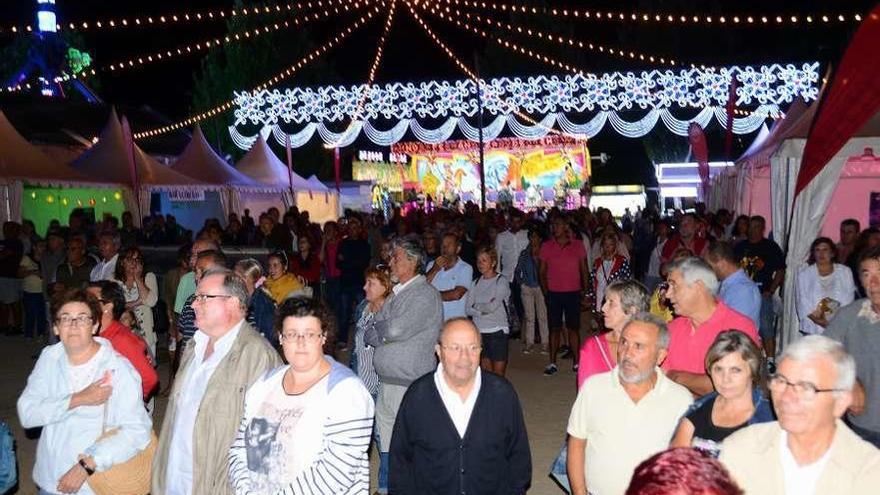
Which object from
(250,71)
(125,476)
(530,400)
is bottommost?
(530,400)

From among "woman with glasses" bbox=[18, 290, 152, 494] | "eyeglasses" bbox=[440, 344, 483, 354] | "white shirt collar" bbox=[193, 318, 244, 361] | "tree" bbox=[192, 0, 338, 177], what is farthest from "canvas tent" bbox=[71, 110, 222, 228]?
"tree" bbox=[192, 0, 338, 177]

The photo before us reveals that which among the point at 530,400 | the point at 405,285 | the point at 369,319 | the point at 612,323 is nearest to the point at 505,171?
the point at 530,400

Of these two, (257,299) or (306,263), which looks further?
(306,263)

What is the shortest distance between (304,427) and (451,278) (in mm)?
4426

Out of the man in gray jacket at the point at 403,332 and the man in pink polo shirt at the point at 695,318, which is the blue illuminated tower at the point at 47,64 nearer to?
the man in gray jacket at the point at 403,332

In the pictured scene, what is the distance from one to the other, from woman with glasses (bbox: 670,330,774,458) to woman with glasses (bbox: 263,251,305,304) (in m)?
4.77

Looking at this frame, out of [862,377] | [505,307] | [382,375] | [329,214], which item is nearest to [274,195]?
[329,214]

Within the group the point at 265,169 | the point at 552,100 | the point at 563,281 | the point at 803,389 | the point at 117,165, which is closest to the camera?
the point at 803,389

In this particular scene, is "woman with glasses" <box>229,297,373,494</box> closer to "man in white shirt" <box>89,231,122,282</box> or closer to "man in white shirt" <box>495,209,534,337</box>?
"man in white shirt" <box>89,231,122,282</box>

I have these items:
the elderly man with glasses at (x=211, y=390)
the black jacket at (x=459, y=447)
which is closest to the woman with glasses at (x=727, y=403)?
the black jacket at (x=459, y=447)

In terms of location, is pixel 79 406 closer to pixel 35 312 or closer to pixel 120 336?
pixel 120 336

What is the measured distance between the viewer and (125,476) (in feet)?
12.7

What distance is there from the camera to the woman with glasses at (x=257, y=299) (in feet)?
20.2

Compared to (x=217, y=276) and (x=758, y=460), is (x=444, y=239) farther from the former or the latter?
(x=758, y=460)
